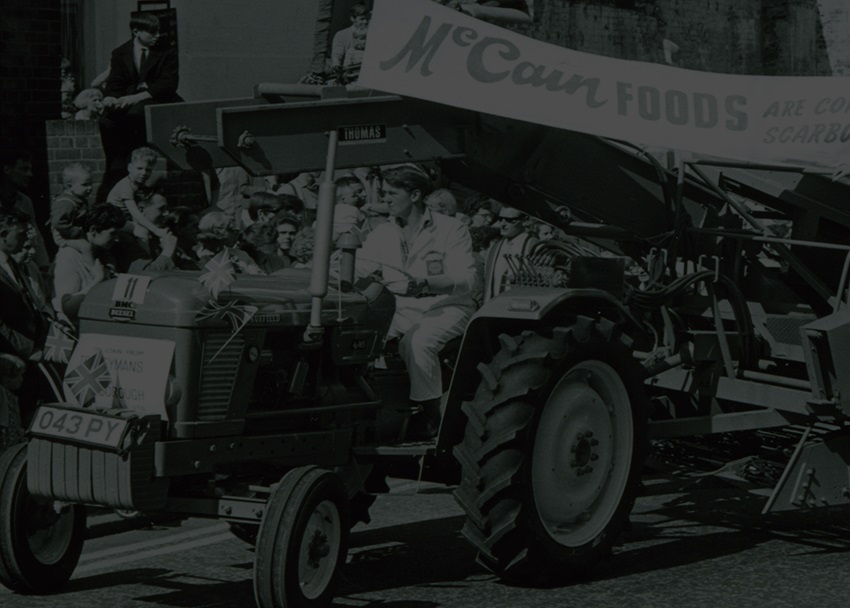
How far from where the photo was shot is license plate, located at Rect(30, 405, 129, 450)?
705 centimetres

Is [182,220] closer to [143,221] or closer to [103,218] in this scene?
[143,221]

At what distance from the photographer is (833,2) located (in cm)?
3416

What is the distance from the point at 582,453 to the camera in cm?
843

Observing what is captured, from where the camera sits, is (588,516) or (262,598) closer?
(262,598)

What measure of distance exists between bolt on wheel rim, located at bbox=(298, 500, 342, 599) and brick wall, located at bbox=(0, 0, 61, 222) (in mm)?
8665

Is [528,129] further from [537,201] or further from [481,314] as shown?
[481,314]

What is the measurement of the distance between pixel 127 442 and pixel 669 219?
12.5 ft

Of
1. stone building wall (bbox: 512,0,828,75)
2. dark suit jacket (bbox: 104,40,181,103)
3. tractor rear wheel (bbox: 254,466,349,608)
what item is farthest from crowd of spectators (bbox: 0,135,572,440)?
stone building wall (bbox: 512,0,828,75)

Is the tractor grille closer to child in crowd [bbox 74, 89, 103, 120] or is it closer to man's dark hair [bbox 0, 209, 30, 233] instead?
man's dark hair [bbox 0, 209, 30, 233]

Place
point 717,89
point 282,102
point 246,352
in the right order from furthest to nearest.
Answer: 1. point 717,89
2. point 282,102
3. point 246,352

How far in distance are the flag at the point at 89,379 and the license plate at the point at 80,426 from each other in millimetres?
105

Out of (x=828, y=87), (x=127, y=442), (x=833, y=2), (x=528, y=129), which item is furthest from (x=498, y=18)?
(x=833, y=2)

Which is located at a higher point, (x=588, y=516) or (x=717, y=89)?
(x=717, y=89)

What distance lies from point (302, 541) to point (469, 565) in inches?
67.2
